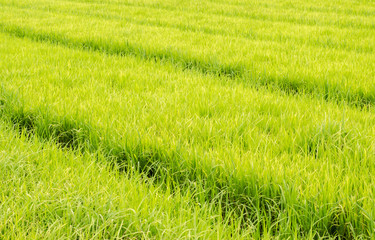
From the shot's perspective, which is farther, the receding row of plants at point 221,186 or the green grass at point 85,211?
the receding row of plants at point 221,186

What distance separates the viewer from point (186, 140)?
2.34 metres

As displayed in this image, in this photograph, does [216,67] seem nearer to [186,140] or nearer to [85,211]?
[186,140]

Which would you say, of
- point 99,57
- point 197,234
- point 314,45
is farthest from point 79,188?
point 314,45

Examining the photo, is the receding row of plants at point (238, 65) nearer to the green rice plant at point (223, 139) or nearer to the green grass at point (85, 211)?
the green rice plant at point (223, 139)

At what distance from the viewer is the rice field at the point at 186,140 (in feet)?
5.13

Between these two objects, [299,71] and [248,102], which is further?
[299,71]

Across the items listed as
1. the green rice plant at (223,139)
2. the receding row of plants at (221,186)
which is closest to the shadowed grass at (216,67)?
the green rice plant at (223,139)

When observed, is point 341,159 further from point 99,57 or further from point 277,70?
point 99,57

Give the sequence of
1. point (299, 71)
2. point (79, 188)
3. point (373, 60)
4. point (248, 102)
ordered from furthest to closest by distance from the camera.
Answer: point (373, 60)
point (299, 71)
point (248, 102)
point (79, 188)

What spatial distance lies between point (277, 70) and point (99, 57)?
8.17 ft

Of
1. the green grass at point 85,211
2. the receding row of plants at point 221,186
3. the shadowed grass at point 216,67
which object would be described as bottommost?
the receding row of plants at point 221,186

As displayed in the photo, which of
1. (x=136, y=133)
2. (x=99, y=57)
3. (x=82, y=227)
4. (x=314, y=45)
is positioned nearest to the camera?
(x=82, y=227)

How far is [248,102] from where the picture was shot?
3189 mm


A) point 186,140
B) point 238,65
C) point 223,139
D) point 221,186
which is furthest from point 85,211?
point 238,65
